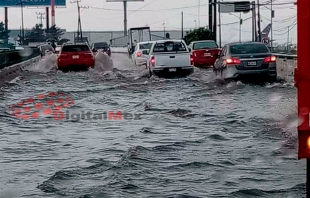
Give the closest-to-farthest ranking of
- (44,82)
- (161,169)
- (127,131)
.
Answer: (161,169), (127,131), (44,82)

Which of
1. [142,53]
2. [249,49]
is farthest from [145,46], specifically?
[249,49]

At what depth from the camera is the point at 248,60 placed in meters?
23.2

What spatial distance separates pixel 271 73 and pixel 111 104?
6.14 m

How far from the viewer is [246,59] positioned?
23.2 m

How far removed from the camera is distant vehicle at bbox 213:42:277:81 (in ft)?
76.3

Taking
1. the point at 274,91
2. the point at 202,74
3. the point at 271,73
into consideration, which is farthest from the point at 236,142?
the point at 202,74

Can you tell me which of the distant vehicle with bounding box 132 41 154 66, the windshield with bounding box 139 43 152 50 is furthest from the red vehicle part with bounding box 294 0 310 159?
the windshield with bounding box 139 43 152 50

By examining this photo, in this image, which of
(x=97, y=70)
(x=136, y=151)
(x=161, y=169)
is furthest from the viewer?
(x=97, y=70)

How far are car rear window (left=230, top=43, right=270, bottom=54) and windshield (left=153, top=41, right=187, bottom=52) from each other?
5343 mm

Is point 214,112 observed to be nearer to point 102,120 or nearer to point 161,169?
point 102,120

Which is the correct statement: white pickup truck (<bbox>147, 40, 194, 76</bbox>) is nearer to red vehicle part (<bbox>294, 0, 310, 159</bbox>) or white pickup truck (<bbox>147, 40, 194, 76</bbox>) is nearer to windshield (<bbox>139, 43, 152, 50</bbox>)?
windshield (<bbox>139, 43, 152, 50</bbox>)

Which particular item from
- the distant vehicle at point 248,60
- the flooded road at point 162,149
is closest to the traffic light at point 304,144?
the flooded road at point 162,149

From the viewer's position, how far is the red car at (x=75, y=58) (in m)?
36.8

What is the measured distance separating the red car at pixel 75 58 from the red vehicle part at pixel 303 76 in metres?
32.4
